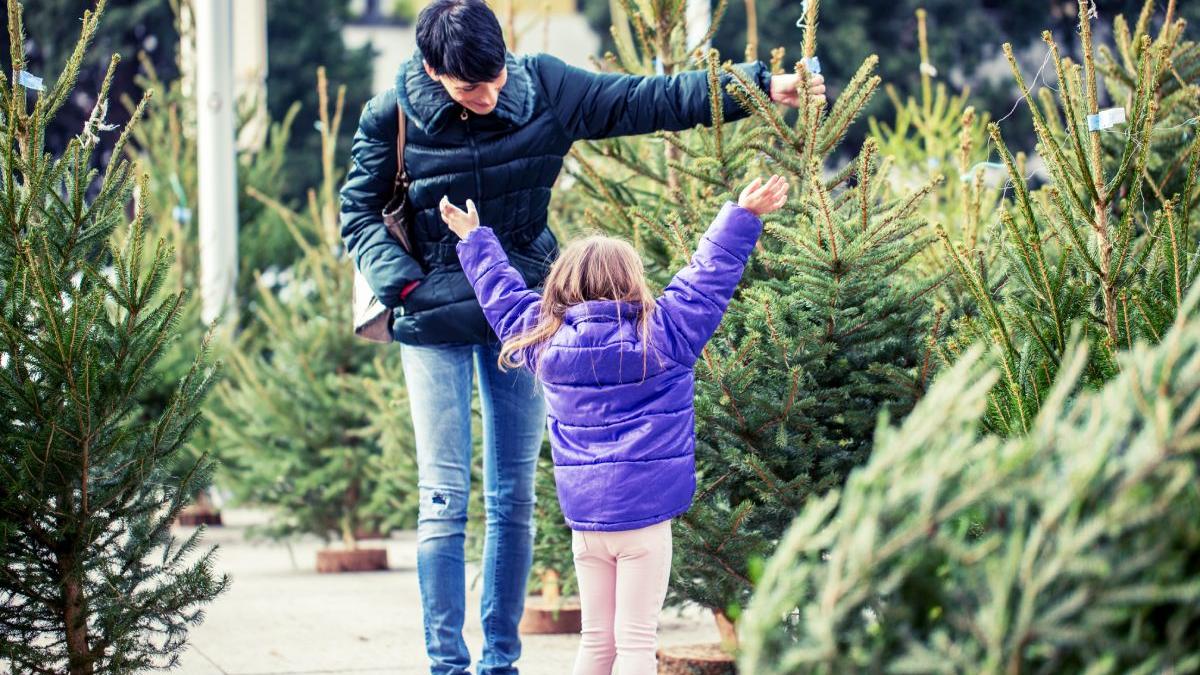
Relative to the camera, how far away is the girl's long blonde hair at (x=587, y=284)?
3.47 metres

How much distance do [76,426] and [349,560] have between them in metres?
4.03

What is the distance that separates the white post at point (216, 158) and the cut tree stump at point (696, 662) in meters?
5.69

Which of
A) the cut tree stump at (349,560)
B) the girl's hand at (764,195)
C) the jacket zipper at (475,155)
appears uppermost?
the jacket zipper at (475,155)

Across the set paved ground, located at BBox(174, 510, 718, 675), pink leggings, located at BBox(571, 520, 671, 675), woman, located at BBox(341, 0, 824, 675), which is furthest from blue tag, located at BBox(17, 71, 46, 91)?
paved ground, located at BBox(174, 510, 718, 675)

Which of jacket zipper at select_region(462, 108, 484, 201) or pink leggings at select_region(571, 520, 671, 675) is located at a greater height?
jacket zipper at select_region(462, 108, 484, 201)

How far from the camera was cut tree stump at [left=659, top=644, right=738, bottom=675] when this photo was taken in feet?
14.6

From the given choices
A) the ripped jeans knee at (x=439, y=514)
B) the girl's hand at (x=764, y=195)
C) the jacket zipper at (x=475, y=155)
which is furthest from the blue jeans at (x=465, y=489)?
the girl's hand at (x=764, y=195)

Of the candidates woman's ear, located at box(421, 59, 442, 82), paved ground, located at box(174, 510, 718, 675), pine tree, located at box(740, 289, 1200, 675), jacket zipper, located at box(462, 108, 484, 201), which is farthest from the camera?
paved ground, located at box(174, 510, 718, 675)

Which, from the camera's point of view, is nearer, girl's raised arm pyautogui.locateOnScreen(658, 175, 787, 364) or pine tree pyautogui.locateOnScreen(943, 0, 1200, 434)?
pine tree pyautogui.locateOnScreen(943, 0, 1200, 434)

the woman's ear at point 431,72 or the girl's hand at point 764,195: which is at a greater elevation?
the woman's ear at point 431,72

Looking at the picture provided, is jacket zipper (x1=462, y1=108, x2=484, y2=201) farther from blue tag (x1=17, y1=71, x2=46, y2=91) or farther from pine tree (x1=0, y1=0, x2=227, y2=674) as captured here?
blue tag (x1=17, y1=71, x2=46, y2=91)

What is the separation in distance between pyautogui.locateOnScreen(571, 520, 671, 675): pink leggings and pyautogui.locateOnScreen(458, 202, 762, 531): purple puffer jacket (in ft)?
0.20

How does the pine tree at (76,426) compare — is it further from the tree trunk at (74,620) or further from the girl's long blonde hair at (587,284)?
the girl's long blonde hair at (587,284)

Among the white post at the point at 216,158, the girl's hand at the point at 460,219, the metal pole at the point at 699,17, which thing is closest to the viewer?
the girl's hand at the point at 460,219
